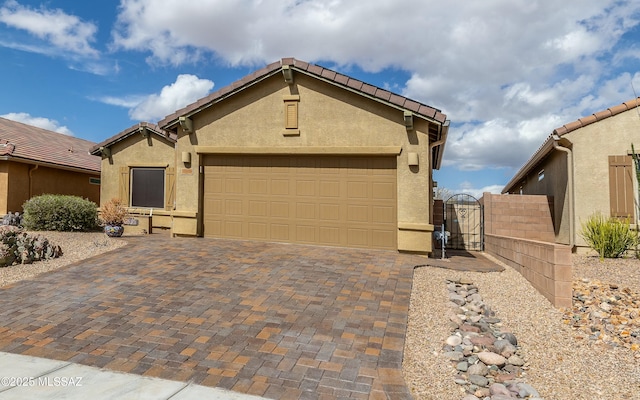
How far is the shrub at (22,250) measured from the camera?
27.1ft

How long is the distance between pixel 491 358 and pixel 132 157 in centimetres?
1447

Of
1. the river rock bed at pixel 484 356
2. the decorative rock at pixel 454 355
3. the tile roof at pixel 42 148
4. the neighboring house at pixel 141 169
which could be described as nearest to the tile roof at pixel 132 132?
the neighboring house at pixel 141 169

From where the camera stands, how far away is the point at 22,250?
27.8 feet

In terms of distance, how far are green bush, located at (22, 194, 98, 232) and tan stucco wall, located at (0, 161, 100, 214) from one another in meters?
3.10

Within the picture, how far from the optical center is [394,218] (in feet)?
31.0

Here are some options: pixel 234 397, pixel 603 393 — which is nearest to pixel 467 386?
pixel 603 393

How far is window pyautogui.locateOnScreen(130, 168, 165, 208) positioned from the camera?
Answer: 14.2 metres

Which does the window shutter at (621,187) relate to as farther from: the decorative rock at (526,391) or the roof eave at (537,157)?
the decorative rock at (526,391)

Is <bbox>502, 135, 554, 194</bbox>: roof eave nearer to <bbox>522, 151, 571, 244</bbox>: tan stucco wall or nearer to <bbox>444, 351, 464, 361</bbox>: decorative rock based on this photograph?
<bbox>522, 151, 571, 244</bbox>: tan stucco wall

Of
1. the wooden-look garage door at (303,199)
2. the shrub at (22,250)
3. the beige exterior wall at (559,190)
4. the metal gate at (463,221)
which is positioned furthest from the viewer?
the metal gate at (463,221)

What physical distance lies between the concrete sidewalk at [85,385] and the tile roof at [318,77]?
25.1 feet

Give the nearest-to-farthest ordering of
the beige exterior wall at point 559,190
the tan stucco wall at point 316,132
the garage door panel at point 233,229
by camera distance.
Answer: the tan stucco wall at point 316,132 < the garage door panel at point 233,229 < the beige exterior wall at point 559,190

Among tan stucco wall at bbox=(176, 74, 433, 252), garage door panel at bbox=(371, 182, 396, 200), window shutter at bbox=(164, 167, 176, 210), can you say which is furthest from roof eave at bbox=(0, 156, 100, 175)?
garage door panel at bbox=(371, 182, 396, 200)

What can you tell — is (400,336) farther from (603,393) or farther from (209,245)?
(209,245)
